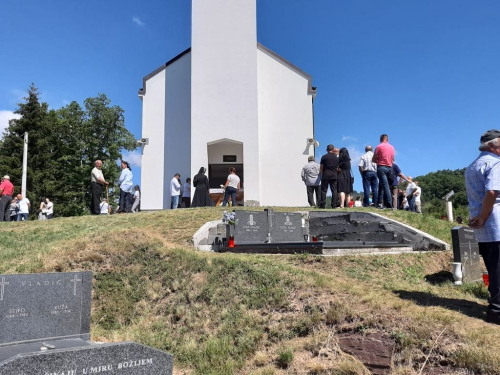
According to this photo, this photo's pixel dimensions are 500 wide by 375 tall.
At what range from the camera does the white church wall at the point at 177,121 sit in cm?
2141

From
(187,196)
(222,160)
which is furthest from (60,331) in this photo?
(222,160)

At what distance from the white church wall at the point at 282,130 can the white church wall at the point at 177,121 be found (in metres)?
3.78

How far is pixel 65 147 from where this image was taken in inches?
1423

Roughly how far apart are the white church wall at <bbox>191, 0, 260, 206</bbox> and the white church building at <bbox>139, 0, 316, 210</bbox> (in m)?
0.05

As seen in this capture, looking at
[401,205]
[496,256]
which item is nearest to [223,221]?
[496,256]

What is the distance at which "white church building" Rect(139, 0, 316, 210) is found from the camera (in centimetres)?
2047

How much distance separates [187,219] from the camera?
11539 millimetres

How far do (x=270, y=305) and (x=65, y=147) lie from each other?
34.8 m

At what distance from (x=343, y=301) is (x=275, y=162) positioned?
16193mm

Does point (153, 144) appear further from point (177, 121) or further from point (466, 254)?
point (466, 254)

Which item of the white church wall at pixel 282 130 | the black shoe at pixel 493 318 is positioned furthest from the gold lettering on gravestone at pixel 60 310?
the white church wall at pixel 282 130

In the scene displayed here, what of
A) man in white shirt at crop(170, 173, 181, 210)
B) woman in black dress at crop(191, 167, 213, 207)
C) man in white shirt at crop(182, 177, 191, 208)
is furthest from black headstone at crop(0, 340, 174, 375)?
man in white shirt at crop(182, 177, 191, 208)

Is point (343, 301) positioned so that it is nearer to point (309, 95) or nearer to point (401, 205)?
point (401, 205)

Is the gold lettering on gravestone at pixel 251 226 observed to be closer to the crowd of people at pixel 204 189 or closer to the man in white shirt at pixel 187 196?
the crowd of people at pixel 204 189
